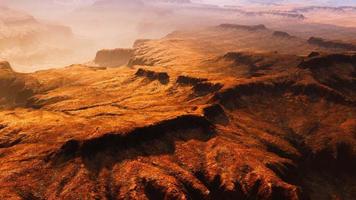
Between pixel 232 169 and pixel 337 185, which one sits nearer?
pixel 232 169

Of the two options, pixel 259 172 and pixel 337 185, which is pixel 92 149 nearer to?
pixel 259 172

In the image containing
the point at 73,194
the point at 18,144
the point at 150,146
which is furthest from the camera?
the point at 18,144

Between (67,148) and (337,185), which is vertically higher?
(67,148)

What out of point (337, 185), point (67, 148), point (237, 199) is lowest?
point (337, 185)

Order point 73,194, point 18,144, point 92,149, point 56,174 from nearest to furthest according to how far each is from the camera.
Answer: point 73,194 → point 56,174 → point 92,149 → point 18,144

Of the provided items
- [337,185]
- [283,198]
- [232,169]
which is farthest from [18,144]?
[337,185]

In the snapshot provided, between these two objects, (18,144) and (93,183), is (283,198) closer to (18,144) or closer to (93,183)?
(93,183)

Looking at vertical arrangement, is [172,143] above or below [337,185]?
above

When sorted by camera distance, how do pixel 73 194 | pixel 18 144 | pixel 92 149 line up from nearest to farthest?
pixel 73 194
pixel 92 149
pixel 18 144

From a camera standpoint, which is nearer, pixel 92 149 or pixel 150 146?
pixel 92 149

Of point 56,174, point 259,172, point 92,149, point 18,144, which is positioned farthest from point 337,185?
point 18,144
